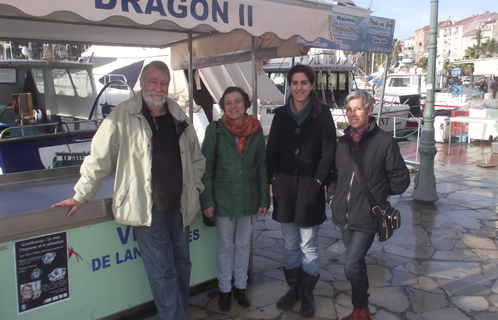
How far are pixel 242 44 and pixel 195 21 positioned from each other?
129 centimetres

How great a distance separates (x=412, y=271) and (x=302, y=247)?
1577 millimetres

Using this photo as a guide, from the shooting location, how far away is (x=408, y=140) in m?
13.8

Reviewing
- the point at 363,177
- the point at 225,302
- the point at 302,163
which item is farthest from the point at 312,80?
the point at 225,302

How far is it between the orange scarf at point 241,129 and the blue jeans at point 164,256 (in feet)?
2.32

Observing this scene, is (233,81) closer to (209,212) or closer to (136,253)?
(209,212)

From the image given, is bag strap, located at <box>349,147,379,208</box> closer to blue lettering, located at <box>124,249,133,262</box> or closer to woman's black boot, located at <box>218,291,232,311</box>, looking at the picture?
woman's black boot, located at <box>218,291,232,311</box>

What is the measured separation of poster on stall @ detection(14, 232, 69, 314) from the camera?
7.57ft

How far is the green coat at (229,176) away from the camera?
2.88 m

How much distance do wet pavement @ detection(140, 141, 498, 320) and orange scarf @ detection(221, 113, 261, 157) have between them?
4.56ft

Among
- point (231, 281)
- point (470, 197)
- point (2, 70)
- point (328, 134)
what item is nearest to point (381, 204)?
point (328, 134)

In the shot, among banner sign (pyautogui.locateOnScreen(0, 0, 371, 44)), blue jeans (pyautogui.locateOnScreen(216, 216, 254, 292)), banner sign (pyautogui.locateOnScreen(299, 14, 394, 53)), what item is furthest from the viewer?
banner sign (pyautogui.locateOnScreen(299, 14, 394, 53))

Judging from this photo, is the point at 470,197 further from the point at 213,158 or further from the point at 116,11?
the point at 116,11

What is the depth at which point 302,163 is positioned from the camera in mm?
2869

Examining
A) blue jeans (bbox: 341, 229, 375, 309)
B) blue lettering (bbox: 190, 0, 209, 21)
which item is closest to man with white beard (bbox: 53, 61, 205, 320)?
blue lettering (bbox: 190, 0, 209, 21)
